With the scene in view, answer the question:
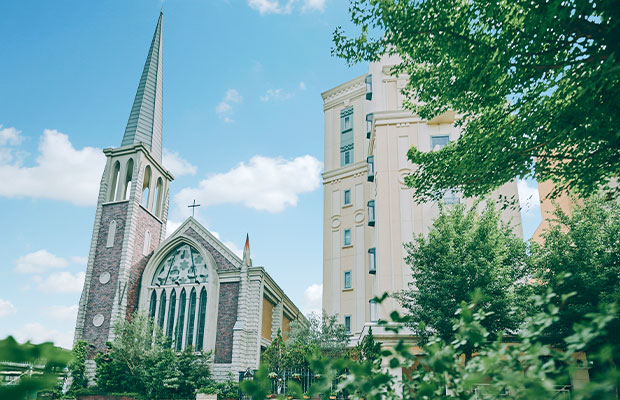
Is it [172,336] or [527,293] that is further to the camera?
[172,336]

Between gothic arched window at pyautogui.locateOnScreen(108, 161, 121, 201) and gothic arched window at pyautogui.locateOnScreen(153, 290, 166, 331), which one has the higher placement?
gothic arched window at pyautogui.locateOnScreen(108, 161, 121, 201)

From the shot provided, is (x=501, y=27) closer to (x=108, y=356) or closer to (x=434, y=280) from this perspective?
(x=434, y=280)

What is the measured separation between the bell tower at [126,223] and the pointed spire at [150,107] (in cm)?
8

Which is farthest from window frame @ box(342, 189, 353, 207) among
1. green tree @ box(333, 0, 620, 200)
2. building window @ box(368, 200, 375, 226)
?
green tree @ box(333, 0, 620, 200)

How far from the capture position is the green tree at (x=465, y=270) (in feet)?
56.1

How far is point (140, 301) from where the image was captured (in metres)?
30.3

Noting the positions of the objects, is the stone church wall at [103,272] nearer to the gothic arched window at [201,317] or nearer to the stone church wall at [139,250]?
the stone church wall at [139,250]

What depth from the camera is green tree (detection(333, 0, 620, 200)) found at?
754 centimetres

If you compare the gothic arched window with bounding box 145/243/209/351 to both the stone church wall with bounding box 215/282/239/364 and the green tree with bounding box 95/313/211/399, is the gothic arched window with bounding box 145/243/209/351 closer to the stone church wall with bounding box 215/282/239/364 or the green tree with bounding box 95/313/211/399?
the stone church wall with bounding box 215/282/239/364

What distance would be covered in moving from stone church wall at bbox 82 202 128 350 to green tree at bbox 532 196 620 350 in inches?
997

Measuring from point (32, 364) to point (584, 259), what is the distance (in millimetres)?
19547

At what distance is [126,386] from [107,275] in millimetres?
7876

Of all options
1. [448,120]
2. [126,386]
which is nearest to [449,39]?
[448,120]

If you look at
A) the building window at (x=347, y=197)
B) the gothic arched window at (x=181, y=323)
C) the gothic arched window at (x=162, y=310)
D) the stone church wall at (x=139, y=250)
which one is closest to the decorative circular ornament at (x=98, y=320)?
the stone church wall at (x=139, y=250)
